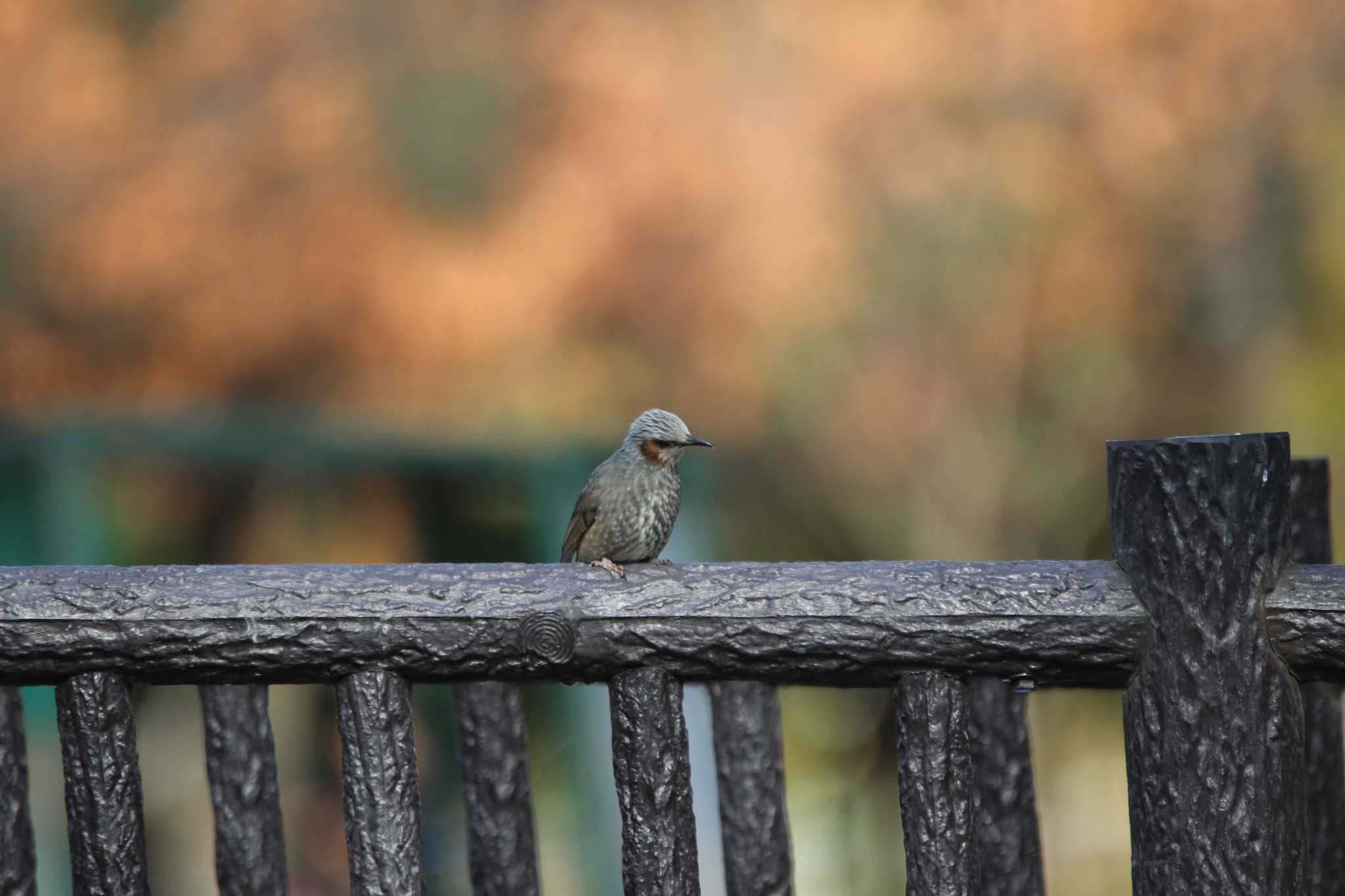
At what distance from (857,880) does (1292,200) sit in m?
2.90

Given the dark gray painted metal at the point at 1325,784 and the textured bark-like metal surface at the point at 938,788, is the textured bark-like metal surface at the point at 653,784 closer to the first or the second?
the textured bark-like metal surface at the point at 938,788

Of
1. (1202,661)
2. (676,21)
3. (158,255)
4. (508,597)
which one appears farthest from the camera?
(676,21)

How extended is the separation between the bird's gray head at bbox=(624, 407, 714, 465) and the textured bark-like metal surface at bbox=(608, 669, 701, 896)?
0.98 metres

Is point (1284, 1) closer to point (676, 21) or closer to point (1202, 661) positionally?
point (676, 21)

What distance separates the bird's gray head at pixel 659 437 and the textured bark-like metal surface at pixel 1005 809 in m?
0.92

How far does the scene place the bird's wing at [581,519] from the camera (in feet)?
7.78

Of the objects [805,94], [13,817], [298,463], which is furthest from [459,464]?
[13,817]

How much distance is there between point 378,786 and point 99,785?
0.32m

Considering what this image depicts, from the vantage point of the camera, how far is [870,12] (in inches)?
172

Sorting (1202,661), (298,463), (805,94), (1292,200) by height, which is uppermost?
(805,94)

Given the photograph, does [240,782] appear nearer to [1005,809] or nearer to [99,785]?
[99,785]

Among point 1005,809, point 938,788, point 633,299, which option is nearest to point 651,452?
point 1005,809

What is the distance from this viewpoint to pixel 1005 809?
1491mm

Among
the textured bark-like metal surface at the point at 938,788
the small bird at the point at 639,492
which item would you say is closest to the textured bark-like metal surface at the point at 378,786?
the textured bark-like metal surface at the point at 938,788
